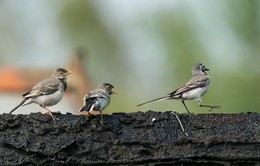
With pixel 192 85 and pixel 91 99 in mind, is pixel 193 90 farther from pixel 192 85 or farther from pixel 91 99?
pixel 91 99

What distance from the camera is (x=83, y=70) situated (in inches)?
1001

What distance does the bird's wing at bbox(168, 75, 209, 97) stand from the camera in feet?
35.8

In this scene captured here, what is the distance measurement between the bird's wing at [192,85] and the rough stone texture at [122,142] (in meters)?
4.17

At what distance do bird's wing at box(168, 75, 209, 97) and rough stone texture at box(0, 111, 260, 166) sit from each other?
4169mm

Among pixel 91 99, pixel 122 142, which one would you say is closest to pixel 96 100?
pixel 91 99

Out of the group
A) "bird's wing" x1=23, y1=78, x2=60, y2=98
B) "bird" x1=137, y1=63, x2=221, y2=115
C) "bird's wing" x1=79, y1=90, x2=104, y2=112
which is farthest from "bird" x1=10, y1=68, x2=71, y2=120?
"bird's wing" x1=79, y1=90, x2=104, y2=112

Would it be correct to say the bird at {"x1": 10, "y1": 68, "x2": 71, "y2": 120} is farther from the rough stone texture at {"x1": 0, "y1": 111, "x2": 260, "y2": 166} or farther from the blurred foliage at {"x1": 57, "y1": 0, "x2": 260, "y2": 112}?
the blurred foliage at {"x1": 57, "y1": 0, "x2": 260, "y2": 112}

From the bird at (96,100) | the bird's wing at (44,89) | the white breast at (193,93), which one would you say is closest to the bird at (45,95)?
the bird's wing at (44,89)

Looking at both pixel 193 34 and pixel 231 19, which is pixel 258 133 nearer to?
pixel 231 19

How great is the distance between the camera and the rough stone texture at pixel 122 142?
641 cm

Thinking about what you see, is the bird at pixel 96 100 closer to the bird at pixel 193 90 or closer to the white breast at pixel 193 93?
the bird at pixel 193 90

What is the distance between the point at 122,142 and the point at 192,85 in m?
4.96

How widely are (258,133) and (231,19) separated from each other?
33.5m

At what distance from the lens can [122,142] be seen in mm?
6457
